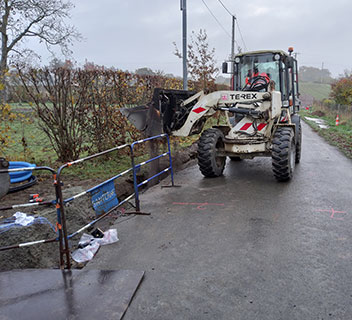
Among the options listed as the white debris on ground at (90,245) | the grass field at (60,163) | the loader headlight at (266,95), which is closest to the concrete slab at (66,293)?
the white debris on ground at (90,245)

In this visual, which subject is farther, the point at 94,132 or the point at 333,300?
the point at 94,132

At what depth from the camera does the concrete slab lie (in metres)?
2.94

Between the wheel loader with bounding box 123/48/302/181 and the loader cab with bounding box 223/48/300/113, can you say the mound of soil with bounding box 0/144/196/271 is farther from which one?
the loader cab with bounding box 223/48/300/113

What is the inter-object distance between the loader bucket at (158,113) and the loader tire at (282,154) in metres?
2.21

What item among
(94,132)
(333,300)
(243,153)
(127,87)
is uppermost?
(127,87)

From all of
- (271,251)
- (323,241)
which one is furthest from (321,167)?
(271,251)

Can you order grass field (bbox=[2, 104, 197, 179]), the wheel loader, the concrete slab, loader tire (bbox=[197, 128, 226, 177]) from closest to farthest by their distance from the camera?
the concrete slab < the wheel loader < loader tire (bbox=[197, 128, 226, 177]) < grass field (bbox=[2, 104, 197, 179])

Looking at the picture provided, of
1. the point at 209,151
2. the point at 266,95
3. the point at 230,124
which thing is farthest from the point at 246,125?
the point at 209,151

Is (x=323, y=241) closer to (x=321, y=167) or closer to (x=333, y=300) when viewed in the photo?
(x=333, y=300)

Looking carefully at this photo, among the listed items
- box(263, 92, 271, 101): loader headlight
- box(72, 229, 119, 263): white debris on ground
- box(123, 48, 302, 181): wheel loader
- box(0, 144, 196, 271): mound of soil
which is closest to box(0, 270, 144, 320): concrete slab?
box(72, 229, 119, 263): white debris on ground

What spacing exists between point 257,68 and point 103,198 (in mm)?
5776

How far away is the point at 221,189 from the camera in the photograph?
683cm

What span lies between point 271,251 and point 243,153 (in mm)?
3615

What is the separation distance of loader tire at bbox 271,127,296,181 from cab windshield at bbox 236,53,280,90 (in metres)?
1.90
